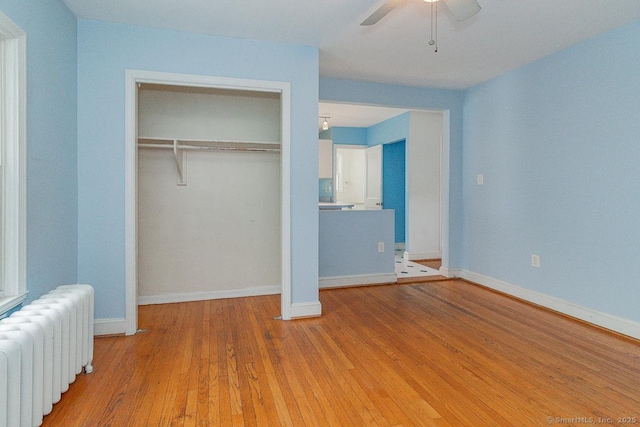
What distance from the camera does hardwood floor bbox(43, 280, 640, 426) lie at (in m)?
1.81

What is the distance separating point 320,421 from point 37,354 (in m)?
1.29

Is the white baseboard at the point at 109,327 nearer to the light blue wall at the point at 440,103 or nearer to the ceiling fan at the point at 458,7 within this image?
the ceiling fan at the point at 458,7

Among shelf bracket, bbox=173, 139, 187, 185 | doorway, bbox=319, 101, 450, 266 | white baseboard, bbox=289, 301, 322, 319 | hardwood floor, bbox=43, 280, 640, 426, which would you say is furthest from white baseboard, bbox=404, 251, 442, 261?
shelf bracket, bbox=173, 139, 187, 185

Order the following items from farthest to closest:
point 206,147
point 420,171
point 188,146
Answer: point 420,171 < point 206,147 < point 188,146

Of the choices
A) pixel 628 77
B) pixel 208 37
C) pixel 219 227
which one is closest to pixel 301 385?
pixel 219 227

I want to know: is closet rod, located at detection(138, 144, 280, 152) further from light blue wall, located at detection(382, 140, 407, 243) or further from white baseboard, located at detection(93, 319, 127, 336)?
light blue wall, located at detection(382, 140, 407, 243)

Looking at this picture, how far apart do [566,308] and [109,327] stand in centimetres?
395

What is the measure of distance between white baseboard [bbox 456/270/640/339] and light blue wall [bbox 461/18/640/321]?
2.2 inches

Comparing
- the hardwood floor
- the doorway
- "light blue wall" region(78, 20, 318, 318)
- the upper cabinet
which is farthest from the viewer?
the upper cabinet

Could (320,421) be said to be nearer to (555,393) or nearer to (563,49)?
(555,393)

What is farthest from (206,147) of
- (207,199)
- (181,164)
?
(207,199)

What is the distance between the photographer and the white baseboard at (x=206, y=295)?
11.9ft

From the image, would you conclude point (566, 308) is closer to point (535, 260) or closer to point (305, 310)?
point (535, 260)

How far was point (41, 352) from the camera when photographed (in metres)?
1.57
